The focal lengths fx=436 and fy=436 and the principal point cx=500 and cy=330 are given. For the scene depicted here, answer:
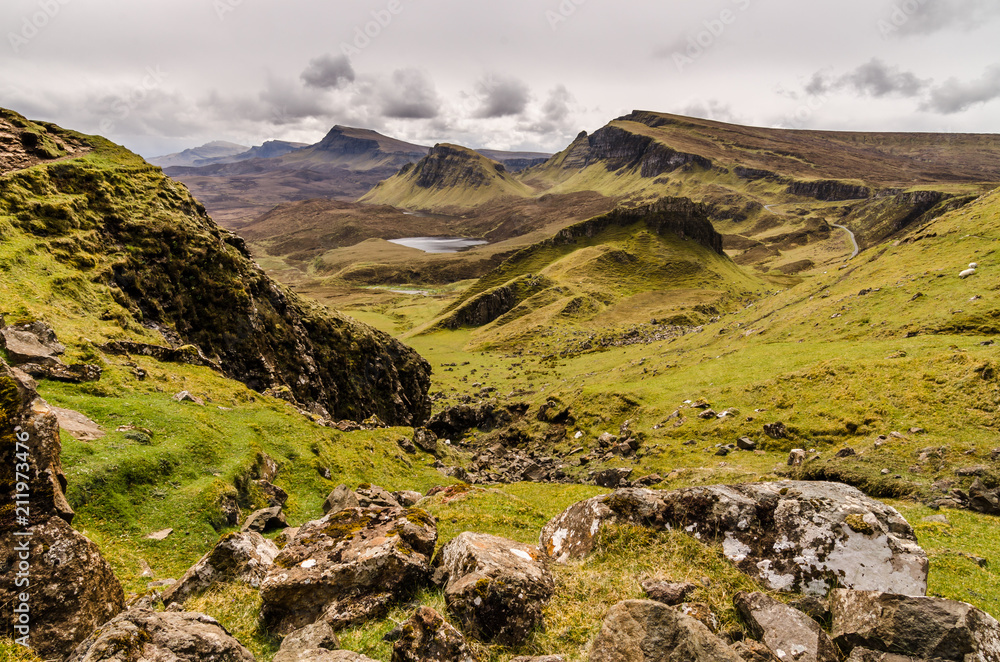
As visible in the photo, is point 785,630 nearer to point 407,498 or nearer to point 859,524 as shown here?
point 859,524

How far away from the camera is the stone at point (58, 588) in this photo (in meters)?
7.96

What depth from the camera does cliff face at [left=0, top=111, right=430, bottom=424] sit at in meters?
29.9

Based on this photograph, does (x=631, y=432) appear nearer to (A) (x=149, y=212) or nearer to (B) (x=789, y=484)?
(B) (x=789, y=484)

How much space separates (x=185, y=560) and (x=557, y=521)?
1168 cm

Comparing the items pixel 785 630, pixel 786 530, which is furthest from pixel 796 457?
pixel 785 630

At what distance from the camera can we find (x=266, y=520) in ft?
53.5

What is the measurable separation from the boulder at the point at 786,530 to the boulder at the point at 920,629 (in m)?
1.99

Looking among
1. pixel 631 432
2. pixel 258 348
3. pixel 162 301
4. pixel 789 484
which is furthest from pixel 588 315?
pixel 789 484

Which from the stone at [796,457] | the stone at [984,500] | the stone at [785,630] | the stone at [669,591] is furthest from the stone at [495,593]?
the stone at [796,457]

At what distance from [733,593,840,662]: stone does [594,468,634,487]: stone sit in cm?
1929

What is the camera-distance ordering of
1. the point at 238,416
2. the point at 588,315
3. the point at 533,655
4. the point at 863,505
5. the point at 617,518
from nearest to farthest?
the point at 533,655 < the point at 863,505 < the point at 617,518 < the point at 238,416 < the point at 588,315

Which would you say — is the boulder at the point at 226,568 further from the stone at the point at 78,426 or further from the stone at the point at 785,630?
the stone at the point at 785,630

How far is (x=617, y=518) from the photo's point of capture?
499 inches

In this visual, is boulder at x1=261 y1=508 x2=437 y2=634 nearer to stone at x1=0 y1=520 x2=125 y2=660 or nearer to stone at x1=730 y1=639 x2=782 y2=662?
stone at x1=0 y1=520 x2=125 y2=660
